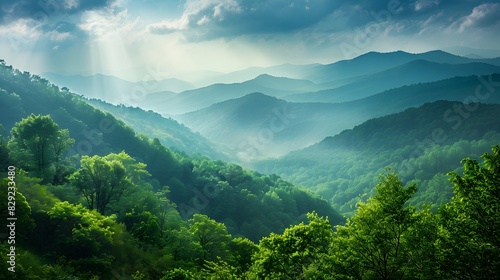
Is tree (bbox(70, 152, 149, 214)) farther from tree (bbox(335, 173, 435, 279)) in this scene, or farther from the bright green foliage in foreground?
tree (bbox(335, 173, 435, 279))

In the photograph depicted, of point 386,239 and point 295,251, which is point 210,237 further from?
point 386,239

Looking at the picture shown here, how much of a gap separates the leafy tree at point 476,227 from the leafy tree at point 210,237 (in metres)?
36.0

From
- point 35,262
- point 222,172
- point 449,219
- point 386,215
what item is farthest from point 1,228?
point 222,172

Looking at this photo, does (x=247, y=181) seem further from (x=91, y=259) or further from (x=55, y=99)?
(x=91, y=259)

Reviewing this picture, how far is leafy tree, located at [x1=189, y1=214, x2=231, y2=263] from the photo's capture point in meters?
52.1

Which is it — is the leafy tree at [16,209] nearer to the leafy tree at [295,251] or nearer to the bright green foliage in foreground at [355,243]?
the bright green foliage in foreground at [355,243]

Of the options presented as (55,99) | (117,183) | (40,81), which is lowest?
(117,183)

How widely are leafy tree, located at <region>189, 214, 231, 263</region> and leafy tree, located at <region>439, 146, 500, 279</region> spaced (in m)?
36.0

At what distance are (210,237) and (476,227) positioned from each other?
133ft

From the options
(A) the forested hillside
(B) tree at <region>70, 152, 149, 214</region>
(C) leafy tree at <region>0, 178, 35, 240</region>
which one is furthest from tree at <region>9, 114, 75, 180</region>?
(C) leafy tree at <region>0, 178, 35, 240</region>

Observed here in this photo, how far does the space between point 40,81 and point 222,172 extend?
119515mm

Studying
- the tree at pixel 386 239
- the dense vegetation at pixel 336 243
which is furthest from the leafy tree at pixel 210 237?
the tree at pixel 386 239

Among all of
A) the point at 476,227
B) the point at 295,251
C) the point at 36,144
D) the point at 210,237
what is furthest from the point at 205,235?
the point at 476,227

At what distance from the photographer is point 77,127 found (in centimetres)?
14175
